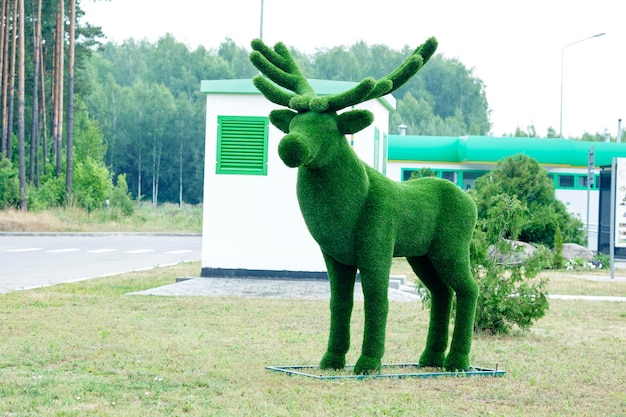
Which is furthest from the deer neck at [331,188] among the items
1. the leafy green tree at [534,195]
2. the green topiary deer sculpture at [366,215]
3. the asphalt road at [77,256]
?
the leafy green tree at [534,195]

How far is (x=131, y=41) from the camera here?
100 metres

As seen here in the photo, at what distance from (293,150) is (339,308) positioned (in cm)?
168

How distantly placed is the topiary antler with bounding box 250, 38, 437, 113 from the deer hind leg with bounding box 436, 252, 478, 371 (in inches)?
64.2

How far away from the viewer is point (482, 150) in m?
34.7

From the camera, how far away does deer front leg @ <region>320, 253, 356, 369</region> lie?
7570 mm

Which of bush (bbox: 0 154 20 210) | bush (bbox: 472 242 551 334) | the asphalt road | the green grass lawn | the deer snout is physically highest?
the deer snout

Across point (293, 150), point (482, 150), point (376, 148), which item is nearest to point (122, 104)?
point (482, 150)

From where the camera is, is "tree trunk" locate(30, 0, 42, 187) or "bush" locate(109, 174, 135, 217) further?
"bush" locate(109, 174, 135, 217)

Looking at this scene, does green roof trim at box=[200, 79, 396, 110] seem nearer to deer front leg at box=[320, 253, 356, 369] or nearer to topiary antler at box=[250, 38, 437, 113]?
topiary antler at box=[250, 38, 437, 113]

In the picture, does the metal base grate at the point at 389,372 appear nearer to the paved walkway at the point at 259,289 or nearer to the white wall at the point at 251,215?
the paved walkway at the point at 259,289

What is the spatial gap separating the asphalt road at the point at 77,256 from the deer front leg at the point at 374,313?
860 cm

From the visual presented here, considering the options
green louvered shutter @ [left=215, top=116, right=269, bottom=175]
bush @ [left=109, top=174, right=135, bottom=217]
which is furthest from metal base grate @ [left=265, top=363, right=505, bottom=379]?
bush @ [left=109, top=174, right=135, bottom=217]

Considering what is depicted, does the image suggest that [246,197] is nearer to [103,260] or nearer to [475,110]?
[103,260]

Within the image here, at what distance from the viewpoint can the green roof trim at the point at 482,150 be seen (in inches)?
1358
